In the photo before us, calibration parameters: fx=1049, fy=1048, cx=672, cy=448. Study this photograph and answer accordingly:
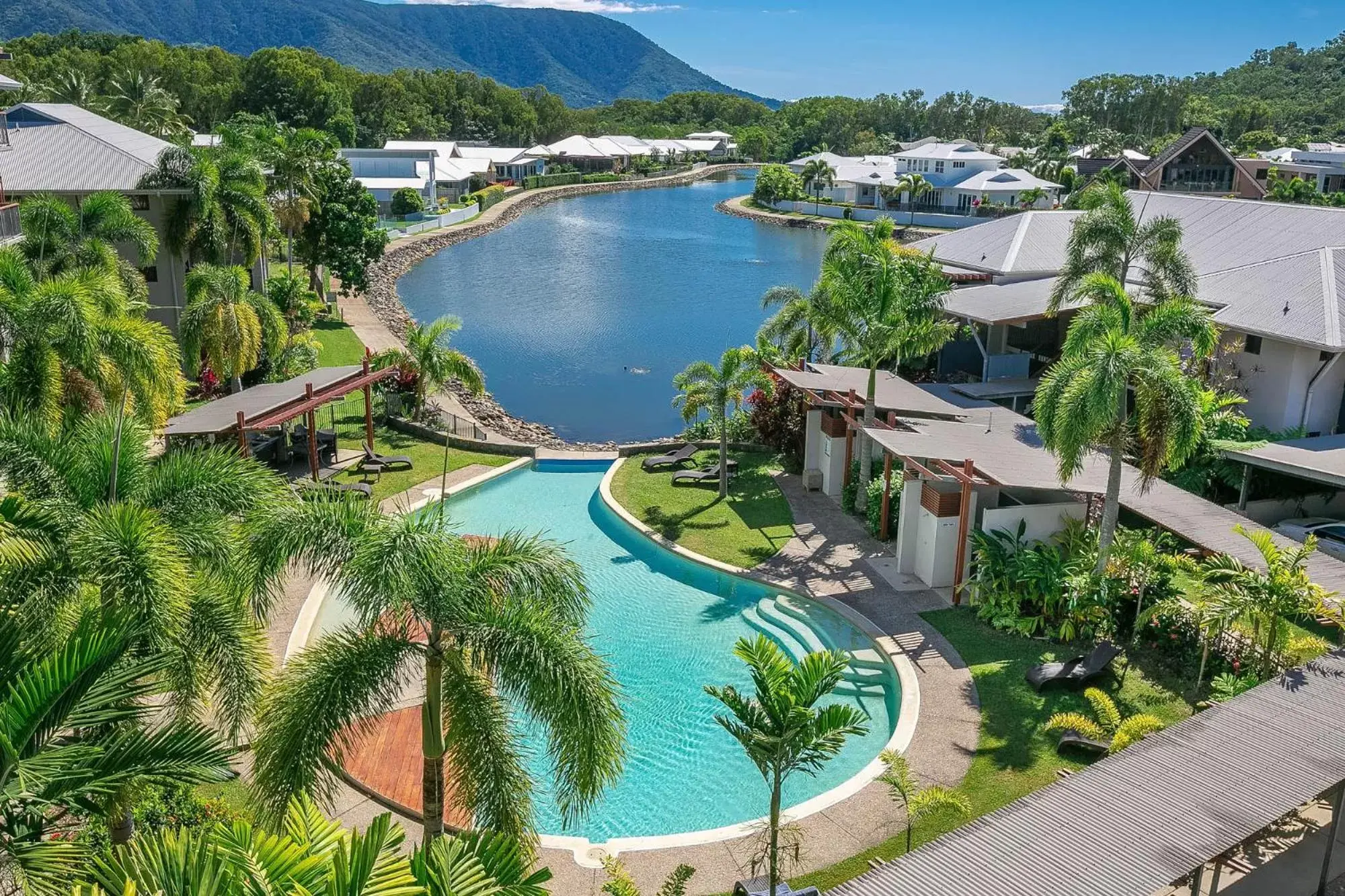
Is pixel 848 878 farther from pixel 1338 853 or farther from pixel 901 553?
pixel 901 553

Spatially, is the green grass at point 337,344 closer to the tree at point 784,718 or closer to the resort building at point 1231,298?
the resort building at point 1231,298

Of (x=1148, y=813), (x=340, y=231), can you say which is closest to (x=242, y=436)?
(x=1148, y=813)

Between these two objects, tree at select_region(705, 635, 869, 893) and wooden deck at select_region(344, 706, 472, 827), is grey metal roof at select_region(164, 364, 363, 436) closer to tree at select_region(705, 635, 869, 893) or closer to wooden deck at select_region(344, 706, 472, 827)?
wooden deck at select_region(344, 706, 472, 827)

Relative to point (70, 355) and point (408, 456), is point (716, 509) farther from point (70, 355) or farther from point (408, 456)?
point (70, 355)

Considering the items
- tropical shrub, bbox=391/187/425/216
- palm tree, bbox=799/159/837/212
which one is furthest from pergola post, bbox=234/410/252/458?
palm tree, bbox=799/159/837/212

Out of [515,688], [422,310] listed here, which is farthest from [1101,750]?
[422,310]
